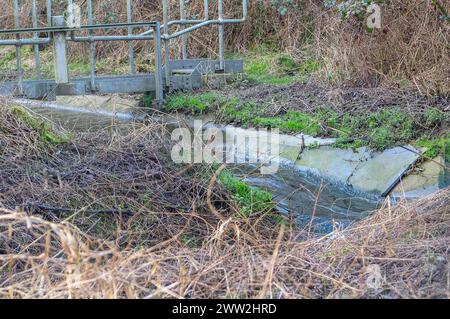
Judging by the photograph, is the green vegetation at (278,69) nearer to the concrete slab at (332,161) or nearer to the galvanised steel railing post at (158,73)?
the galvanised steel railing post at (158,73)

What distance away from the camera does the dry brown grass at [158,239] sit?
380 cm

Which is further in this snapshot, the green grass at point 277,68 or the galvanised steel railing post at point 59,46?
the green grass at point 277,68

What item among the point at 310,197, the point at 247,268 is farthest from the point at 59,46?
the point at 247,268

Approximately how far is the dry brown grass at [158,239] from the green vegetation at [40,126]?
0.27 feet

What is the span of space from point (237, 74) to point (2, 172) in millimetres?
6770

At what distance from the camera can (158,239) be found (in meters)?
5.80

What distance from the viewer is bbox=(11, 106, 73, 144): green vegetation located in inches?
277

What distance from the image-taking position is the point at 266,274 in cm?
397

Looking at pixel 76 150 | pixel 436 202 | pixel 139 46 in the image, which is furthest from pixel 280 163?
pixel 139 46

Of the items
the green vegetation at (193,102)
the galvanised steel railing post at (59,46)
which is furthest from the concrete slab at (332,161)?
the galvanised steel railing post at (59,46)

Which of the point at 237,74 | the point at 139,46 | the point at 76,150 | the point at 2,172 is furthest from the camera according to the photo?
the point at 139,46

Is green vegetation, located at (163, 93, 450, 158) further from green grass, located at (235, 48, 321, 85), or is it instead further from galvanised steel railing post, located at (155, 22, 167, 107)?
green grass, located at (235, 48, 321, 85)

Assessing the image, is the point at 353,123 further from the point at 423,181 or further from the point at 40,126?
the point at 40,126

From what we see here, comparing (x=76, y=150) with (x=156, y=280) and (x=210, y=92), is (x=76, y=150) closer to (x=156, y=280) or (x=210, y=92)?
(x=156, y=280)
